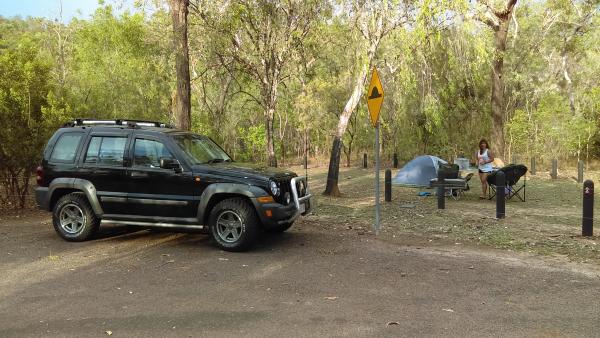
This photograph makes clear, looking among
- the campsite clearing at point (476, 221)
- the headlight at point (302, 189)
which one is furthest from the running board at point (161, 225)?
the campsite clearing at point (476, 221)

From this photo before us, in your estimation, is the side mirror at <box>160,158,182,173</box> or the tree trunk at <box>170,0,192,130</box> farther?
Answer: the tree trunk at <box>170,0,192,130</box>

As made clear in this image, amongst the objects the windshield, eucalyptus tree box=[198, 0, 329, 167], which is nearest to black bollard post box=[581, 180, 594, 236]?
the windshield

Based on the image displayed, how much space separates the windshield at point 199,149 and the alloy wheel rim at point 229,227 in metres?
0.98

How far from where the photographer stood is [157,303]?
5.19 metres

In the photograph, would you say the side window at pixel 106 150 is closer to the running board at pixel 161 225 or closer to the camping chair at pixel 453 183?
the running board at pixel 161 225

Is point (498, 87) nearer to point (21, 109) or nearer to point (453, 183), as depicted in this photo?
point (453, 183)

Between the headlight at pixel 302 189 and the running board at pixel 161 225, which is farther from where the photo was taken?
the headlight at pixel 302 189

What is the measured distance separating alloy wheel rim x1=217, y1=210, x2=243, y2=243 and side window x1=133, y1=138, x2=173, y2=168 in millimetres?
1284

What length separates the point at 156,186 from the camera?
25.2 feet

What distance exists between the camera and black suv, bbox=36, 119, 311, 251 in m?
7.36

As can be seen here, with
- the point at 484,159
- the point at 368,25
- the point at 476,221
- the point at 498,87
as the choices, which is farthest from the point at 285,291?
the point at 498,87

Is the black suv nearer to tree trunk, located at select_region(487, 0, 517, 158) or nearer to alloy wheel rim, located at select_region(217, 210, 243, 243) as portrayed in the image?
alloy wheel rim, located at select_region(217, 210, 243, 243)

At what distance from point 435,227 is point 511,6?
1385 centimetres

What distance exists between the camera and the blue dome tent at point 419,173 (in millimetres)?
18109
